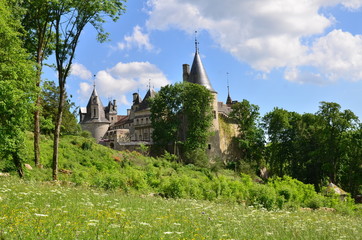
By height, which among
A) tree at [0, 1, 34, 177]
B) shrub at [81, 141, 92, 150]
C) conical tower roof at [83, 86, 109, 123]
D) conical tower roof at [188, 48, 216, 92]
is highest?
conical tower roof at [188, 48, 216, 92]

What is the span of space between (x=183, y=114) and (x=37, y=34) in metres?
32.1

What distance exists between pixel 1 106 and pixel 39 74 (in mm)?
5326

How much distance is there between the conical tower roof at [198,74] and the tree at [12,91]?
127 feet

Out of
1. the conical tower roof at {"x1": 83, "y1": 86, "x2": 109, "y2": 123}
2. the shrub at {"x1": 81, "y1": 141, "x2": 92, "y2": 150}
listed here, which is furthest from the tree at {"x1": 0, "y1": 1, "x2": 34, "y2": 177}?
the conical tower roof at {"x1": 83, "y1": 86, "x2": 109, "y2": 123}

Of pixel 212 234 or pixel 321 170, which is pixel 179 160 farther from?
pixel 212 234

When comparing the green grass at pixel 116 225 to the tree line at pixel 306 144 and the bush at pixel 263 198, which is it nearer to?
the bush at pixel 263 198

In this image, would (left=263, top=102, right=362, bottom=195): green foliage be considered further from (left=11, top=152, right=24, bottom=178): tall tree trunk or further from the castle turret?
(left=11, top=152, right=24, bottom=178): tall tree trunk

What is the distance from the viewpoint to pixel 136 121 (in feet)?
204

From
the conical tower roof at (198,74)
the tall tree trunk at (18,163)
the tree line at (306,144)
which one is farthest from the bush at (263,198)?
the conical tower roof at (198,74)

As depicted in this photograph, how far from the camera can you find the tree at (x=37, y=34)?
17344 mm

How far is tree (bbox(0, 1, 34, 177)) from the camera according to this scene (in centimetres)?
1412

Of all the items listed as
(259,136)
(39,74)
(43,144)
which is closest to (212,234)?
(39,74)

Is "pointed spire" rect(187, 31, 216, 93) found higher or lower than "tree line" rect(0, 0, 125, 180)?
higher

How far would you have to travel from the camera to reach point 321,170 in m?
45.9
